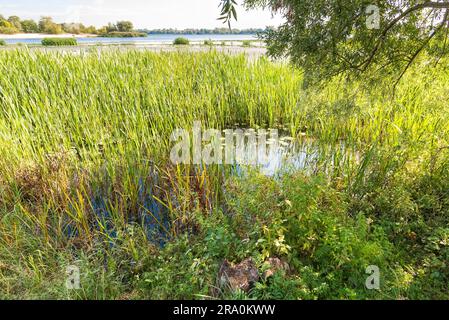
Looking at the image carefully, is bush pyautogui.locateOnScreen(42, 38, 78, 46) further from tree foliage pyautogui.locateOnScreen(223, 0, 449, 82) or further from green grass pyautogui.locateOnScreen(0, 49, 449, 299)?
tree foliage pyautogui.locateOnScreen(223, 0, 449, 82)

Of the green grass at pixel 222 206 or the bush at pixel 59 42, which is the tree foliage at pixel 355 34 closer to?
the green grass at pixel 222 206

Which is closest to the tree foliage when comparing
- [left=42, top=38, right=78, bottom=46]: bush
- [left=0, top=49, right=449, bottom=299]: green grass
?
[left=0, top=49, right=449, bottom=299]: green grass

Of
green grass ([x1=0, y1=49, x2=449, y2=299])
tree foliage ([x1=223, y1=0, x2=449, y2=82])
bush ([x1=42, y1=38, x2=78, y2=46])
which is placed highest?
bush ([x1=42, y1=38, x2=78, y2=46])

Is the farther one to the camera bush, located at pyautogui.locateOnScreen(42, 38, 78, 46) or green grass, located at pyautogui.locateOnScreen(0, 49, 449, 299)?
bush, located at pyautogui.locateOnScreen(42, 38, 78, 46)

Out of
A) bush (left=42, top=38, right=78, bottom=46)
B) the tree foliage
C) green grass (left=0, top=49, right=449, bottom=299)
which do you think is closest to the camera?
green grass (left=0, top=49, right=449, bottom=299)

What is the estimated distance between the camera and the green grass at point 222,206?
1847 millimetres

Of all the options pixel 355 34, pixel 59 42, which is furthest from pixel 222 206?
pixel 59 42

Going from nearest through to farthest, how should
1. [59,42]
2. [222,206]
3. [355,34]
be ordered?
[355,34], [222,206], [59,42]

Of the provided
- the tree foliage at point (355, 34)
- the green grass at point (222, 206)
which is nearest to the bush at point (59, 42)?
the green grass at point (222, 206)

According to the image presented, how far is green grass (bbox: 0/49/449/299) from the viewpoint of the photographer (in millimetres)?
1847

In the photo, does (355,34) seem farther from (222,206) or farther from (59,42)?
(59,42)

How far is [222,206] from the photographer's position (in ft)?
8.82

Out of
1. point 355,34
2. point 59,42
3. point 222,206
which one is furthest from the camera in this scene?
point 59,42
